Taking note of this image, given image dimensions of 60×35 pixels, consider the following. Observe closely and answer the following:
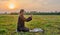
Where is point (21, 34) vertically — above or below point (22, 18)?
below

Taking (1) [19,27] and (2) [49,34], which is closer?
(1) [19,27]

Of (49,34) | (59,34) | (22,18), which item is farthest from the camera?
(59,34)

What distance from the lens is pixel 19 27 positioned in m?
7.66

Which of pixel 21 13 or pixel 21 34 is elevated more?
pixel 21 13

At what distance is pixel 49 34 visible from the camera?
338 inches

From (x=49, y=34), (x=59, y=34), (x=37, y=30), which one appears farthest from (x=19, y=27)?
(x=59, y=34)

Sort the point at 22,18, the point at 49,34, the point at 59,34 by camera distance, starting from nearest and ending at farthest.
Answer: the point at 22,18, the point at 49,34, the point at 59,34

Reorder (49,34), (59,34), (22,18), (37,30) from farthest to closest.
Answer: (59,34) < (49,34) < (22,18) < (37,30)

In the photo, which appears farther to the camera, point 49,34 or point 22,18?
point 49,34

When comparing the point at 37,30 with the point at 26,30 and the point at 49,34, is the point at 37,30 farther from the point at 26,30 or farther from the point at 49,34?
the point at 49,34

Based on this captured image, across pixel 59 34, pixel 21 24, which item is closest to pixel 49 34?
pixel 59 34

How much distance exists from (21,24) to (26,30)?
33 centimetres

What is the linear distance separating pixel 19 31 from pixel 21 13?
58 cm

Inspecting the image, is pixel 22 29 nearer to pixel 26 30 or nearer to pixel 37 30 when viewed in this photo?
pixel 26 30
